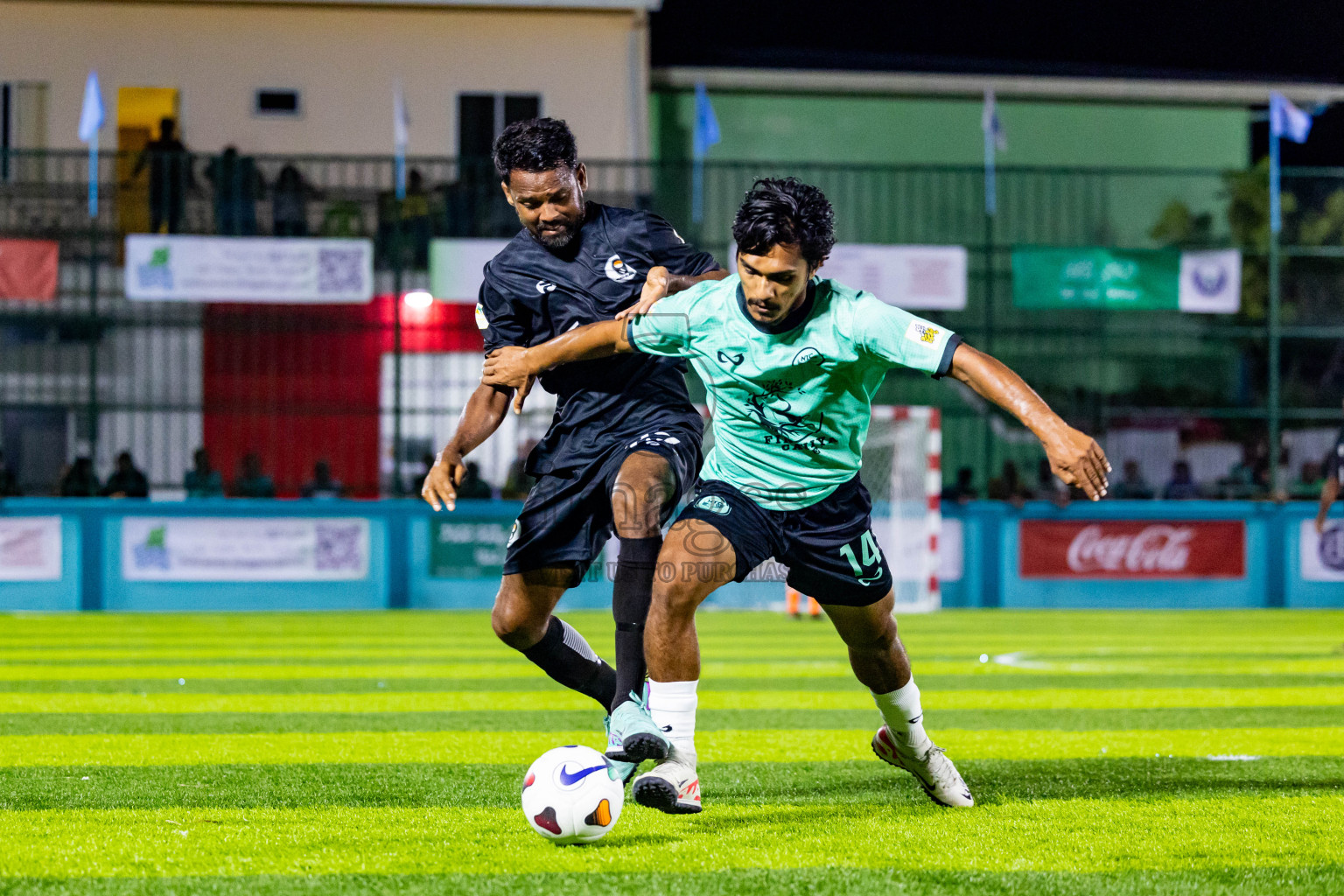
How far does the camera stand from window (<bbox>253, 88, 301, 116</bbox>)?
22.7 m

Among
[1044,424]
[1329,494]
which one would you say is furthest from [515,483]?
[1044,424]

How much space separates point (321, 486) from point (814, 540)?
1398 centimetres

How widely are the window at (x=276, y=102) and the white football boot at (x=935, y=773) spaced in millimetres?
19814

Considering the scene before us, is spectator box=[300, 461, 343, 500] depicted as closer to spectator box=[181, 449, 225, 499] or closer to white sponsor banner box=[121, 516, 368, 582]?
white sponsor banner box=[121, 516, 368, 582]

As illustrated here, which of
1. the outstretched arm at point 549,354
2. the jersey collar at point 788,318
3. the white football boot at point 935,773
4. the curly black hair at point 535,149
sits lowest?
the white football boot at point 935,773

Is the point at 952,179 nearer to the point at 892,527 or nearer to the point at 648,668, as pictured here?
the point at 892,527

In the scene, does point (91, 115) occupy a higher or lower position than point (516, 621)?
higher

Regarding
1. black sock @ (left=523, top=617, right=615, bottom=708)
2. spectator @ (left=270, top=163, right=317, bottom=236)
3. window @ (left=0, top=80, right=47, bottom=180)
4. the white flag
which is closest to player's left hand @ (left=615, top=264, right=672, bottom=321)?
black sock @ (left=523, top=617, right=615, bottom=708)

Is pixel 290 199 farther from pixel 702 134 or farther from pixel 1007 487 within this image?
pixel 1007 487

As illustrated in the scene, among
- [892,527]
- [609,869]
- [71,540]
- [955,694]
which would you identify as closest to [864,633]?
[609,869]

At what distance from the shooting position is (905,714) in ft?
15.6

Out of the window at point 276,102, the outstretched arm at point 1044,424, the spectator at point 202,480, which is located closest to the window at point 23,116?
the window at point 276,102

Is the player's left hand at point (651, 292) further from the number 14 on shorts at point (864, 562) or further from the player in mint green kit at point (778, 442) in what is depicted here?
the number 14 on shorts at point (864, 562)

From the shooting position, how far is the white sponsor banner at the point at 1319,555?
1795 centimetres
